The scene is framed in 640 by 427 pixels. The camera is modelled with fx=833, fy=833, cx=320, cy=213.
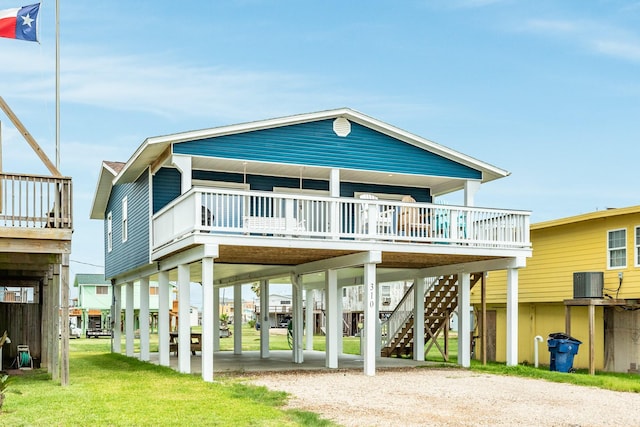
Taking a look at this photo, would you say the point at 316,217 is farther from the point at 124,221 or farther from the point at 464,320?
the point at 124,221

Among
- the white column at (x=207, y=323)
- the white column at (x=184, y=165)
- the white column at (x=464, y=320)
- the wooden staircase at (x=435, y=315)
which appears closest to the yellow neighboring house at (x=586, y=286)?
the wooden staircase at (x=435, y=315)

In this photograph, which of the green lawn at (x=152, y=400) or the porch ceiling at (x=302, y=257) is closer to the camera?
the green lawn at (x=152, y=400)

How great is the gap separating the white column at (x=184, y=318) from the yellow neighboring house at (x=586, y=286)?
11.2 meters

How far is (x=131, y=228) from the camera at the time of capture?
87.8 feet

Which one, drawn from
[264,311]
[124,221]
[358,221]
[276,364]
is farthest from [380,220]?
[124,221]

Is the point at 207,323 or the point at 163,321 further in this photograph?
the point at 163,321

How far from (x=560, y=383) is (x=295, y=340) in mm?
8940

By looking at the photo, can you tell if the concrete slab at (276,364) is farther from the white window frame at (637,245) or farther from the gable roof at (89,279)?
the gable roof at (89,279)

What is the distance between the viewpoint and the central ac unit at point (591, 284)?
78.1ft

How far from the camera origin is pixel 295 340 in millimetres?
25422

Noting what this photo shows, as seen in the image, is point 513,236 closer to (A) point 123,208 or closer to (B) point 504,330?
(B) point 504,330

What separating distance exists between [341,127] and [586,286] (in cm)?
840

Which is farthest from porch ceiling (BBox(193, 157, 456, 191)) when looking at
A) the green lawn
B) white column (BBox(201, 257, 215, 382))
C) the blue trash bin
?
the green lawn

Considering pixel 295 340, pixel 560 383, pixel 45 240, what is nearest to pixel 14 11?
pixel 45 240
